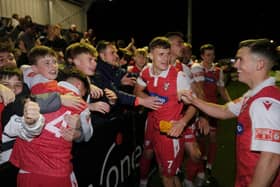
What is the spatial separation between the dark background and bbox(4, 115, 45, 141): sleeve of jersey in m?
22.3

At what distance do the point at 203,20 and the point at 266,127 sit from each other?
3273 cm

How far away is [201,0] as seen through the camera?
109 feet

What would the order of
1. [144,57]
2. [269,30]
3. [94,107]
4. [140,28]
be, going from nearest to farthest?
[94,107] → [144,57] → [140,28] → [269,30]

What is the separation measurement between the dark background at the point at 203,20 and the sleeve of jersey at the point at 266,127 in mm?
22561

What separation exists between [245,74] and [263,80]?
0.17m

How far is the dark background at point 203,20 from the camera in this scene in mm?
26625

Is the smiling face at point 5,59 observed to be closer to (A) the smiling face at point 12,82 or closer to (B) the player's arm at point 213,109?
(A) the smiling face at point 12,82

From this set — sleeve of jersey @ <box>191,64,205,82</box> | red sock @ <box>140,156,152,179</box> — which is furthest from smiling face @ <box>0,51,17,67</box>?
sleeve of jersey @ <box>191,64,205,82</box>

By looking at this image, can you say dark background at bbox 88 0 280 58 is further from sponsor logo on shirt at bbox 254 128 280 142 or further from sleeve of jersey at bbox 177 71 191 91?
sponsor logo on shirt at bbox 254 128 280 142

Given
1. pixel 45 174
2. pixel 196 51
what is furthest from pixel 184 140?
pixel 196 51

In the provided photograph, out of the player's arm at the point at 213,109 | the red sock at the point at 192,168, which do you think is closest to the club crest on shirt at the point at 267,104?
the player's arm at the point at 213,109

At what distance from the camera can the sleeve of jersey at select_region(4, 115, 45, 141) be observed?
229cm

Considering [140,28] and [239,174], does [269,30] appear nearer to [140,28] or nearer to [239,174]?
[140,28]

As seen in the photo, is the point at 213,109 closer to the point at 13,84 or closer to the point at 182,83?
the point at 182,83
